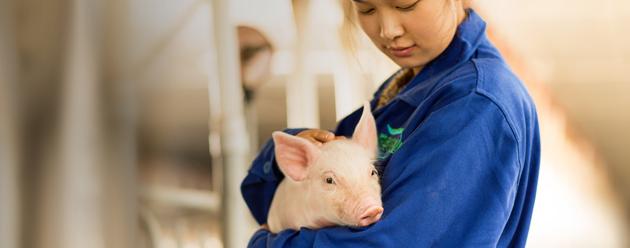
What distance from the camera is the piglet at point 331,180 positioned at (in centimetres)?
90

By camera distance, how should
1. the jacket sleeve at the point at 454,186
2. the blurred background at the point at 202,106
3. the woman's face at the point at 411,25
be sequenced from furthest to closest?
the blurred background at the point at 202,106 → the woman's face at the point at 411,25 → the jacket sleeve at the point at 454,186

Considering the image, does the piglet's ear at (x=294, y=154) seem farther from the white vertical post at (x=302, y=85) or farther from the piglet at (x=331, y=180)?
the white vertical post at (x=302, y=85)

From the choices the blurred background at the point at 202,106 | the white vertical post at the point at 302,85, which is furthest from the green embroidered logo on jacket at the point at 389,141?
the white vertical post at the point at 302,85

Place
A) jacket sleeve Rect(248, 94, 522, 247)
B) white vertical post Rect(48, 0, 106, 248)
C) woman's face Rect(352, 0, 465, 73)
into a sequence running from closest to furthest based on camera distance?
jacket sleeve Rect(248, 94, 522, 247), woman's face Rect(352, 0, 465, 73), white vertical post Rect(48, 0, 106, 248)

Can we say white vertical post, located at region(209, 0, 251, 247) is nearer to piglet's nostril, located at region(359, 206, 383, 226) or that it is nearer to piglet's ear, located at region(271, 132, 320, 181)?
piglet's ear, located at region(271, 132, 320, 181)

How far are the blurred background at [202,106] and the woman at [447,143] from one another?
847 mm

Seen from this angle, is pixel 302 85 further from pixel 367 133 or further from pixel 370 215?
pixel 370 215

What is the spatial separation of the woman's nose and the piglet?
94 millimetres

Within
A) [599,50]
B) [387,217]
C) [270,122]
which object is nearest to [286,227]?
[387,217]

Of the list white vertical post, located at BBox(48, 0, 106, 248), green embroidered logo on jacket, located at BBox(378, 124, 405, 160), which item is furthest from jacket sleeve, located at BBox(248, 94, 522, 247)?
white vertical post, located at BBox(48, 0, 106, 248)

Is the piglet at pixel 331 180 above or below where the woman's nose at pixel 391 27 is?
below

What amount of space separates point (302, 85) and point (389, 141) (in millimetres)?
1077

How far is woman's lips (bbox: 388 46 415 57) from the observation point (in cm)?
101

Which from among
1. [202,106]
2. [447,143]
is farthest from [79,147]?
[447,143]
